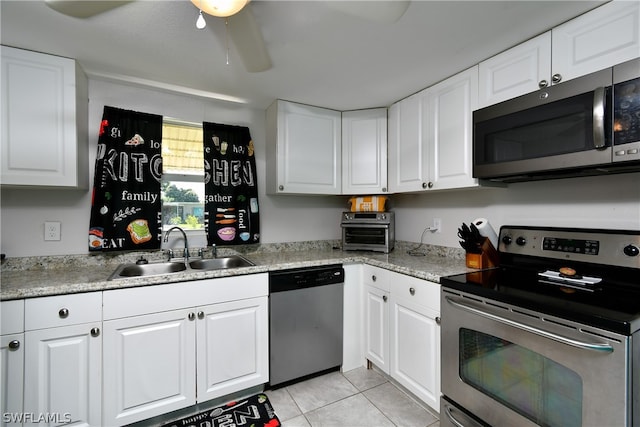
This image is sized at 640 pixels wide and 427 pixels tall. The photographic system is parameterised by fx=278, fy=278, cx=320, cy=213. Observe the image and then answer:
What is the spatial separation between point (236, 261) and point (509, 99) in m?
2.06

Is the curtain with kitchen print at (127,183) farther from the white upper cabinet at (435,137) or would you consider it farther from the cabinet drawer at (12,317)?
the white upper cabinet at (435,137)

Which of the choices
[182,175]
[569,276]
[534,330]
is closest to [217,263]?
[182,175]

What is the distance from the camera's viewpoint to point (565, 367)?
103 centimetres

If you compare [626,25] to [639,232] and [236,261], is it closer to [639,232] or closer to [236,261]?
[639,232]

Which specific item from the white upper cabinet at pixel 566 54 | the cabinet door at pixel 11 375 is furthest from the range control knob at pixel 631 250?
the cabinet door at pixel 11 375

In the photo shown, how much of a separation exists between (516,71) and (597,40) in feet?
1.05

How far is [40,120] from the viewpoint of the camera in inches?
62.1

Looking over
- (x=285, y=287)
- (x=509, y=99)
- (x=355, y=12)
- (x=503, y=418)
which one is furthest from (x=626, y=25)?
(x=285, y=287)

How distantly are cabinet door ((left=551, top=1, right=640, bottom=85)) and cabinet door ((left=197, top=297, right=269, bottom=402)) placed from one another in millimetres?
2051

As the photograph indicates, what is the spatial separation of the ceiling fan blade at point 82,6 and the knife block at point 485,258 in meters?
2.20

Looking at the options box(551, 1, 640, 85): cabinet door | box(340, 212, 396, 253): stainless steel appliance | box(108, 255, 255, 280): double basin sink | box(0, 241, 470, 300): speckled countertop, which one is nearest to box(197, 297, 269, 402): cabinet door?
box(0, 241, 470, 300): speckled countertop

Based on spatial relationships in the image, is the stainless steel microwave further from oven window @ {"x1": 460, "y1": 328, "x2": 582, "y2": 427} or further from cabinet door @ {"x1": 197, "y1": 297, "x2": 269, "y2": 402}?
cabinet door @ {"x1": 197, "y1": 297, "x2": 269, "y2": 402}

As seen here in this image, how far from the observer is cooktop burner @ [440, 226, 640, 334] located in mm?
1004

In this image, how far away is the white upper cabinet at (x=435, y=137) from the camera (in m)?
1.73
